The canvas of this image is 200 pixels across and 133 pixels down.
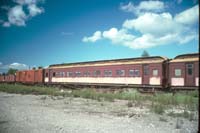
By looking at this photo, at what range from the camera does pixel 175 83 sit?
18688 mm

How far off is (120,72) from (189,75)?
722 centimetres

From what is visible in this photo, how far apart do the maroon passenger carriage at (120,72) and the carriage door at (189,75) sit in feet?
7.34

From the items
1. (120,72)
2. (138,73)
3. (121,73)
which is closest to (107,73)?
(120,72)

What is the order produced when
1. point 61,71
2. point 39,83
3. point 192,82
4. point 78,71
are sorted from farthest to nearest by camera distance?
point 39,83 < point 61,71 < point 78,71 < point 192,82

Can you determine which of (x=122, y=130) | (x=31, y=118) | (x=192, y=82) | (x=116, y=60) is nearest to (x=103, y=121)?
(x=122, y=130)

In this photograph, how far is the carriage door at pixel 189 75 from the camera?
17516mm

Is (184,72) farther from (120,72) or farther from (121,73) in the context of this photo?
(120,72)

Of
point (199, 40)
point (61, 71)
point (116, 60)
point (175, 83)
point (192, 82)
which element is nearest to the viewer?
point (199, 40)

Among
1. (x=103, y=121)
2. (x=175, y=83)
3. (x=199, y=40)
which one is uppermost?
(x=199, y=40)

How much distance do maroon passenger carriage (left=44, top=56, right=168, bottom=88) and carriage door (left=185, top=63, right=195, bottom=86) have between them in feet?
7.34

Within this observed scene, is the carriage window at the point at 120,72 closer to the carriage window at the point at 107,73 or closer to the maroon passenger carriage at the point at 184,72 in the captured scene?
the carriage window at the point at 107,73

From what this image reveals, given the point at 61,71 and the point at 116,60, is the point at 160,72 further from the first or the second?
the point at 61,71

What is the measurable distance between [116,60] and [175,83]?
7.34m

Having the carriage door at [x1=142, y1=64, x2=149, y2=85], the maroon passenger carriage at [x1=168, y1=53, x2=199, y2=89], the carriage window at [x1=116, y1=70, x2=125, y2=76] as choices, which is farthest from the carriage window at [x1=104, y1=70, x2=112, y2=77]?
the maroon passenger carriage at [x1=168, y1=53, x2=199, y2=89]
